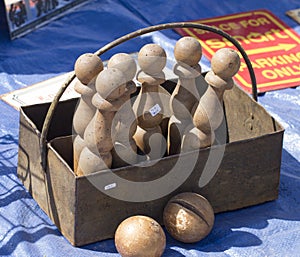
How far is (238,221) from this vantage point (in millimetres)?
1873

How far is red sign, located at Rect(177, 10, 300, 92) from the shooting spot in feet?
8.39

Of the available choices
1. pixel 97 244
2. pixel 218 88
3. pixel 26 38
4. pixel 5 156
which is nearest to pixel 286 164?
pixel 218 88

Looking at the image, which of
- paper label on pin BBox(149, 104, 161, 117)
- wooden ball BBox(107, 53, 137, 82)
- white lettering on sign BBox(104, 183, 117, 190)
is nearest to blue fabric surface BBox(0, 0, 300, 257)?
white lettering on sign BBox(104, 183, 117, 190)

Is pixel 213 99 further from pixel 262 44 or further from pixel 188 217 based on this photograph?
pixel 262 44

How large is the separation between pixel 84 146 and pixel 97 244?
9.7 inches

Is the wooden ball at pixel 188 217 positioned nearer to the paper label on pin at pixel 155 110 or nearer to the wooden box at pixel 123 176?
the wooden box at pixel 123 176

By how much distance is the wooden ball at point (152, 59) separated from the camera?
1.72 meters

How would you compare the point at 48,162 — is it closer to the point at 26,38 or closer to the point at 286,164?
the point at 286,164

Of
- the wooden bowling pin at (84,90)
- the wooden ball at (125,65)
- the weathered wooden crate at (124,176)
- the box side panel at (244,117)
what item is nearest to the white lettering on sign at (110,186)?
the weathered wooden crate at (124,176)

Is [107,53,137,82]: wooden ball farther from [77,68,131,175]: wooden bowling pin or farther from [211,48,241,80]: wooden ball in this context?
[211,48,241,80]: wooden ball

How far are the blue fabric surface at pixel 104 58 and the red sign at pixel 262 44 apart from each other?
→ 0.18 ft

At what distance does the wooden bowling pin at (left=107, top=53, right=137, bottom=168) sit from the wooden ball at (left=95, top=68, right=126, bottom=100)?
4 cm

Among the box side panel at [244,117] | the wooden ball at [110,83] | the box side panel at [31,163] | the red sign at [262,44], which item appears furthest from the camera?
the red sign at [262,44]

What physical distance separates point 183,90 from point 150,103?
0.12m
